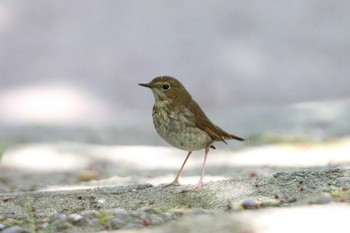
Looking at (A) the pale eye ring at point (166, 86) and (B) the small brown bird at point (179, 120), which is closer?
(B) the small brown bird at point (179, 120)

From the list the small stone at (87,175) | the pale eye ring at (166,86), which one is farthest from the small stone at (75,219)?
the small stone at (87,175)

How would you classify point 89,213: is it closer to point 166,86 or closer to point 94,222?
point 94,222

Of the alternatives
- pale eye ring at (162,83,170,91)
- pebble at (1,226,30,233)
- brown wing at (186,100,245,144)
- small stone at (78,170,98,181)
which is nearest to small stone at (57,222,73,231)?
pebble at (1,226,30,233)

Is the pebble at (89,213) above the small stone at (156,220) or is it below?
above

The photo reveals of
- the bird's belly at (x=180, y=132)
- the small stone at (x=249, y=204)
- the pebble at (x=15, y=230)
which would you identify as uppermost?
the bird's belly at (x=180, y=132)

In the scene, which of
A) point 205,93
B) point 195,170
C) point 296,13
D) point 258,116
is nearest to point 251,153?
point 195,170

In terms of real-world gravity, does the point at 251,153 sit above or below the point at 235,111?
below

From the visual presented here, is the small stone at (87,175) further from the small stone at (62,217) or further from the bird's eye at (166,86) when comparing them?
the small stone at (62,217)

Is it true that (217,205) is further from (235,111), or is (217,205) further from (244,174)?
(235,111)
